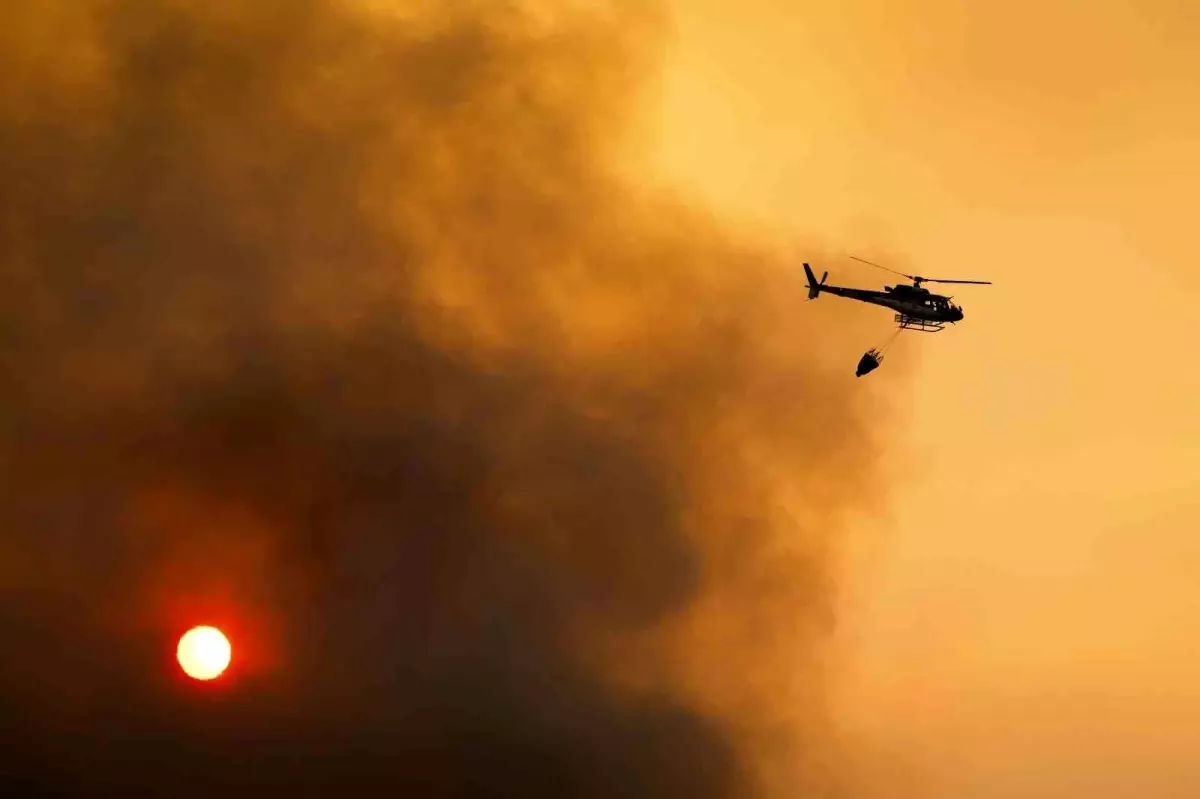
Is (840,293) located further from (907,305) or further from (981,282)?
(981,282)

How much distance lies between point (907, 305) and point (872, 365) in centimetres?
532

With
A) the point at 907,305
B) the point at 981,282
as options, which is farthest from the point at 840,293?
the point at 981,282

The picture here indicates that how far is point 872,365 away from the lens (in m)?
77.9

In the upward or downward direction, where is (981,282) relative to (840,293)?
downward

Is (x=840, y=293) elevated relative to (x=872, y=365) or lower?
elevated

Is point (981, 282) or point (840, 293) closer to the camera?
point (981, 282)

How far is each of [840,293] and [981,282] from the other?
10250 mm

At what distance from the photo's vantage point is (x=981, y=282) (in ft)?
245

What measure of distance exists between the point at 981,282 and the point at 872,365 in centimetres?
929

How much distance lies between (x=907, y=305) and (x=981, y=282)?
19.2ft

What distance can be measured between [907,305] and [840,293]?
4.91 metres

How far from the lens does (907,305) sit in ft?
259
